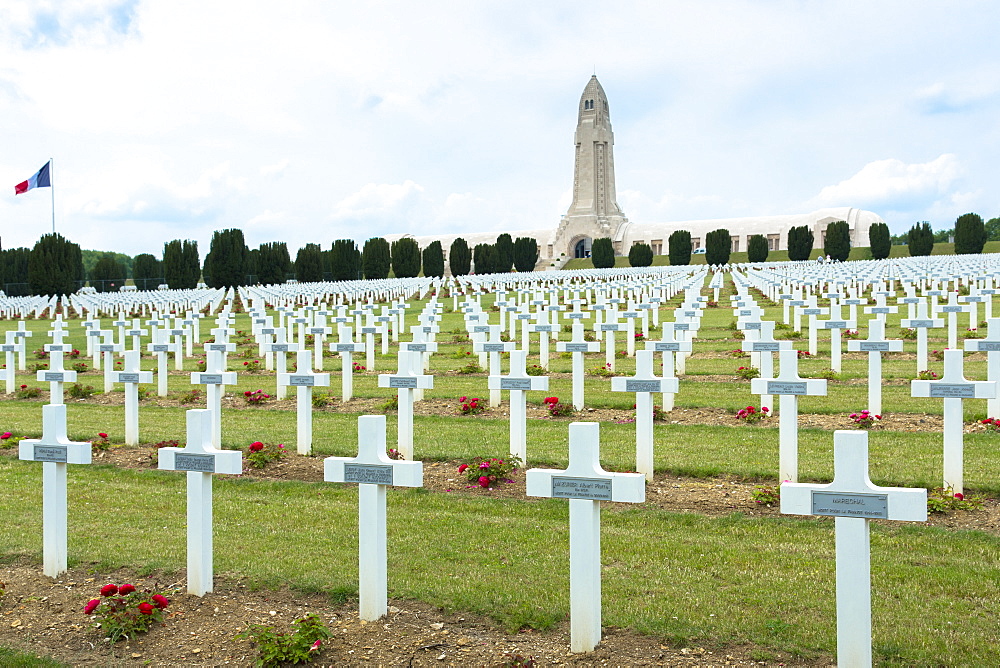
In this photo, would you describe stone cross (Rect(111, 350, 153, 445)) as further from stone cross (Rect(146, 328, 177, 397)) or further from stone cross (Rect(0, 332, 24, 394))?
stone cross (Rect(0, 332, 24, 394))

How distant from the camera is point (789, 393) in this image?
6090 mm

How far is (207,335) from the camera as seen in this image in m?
22.2

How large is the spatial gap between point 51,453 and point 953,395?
555 centimetres

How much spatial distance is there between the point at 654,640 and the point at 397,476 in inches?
52.9

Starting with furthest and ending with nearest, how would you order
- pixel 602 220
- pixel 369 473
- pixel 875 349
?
pixel 602 220 → pixel 875 349 → pixel 369 473

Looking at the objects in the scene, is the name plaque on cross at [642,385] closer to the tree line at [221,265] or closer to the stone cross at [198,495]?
the stone cross at [198,495]

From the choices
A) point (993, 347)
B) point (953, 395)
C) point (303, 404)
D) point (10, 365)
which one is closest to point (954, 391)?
point (953, 395)

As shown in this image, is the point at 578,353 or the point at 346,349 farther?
the point at 346,349

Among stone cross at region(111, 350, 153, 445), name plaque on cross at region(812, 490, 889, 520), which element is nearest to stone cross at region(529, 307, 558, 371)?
stone cross at region(111, 350, 153, 445)

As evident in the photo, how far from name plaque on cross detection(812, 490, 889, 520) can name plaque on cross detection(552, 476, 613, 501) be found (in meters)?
0.81

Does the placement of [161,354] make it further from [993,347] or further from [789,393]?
[993,347]

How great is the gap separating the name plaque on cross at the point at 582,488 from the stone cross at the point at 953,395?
303 cm

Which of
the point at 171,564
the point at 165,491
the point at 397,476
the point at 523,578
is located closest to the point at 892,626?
the point at 523,578

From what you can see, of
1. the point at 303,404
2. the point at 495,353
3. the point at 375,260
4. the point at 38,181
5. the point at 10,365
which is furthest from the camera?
the point at 375,260
